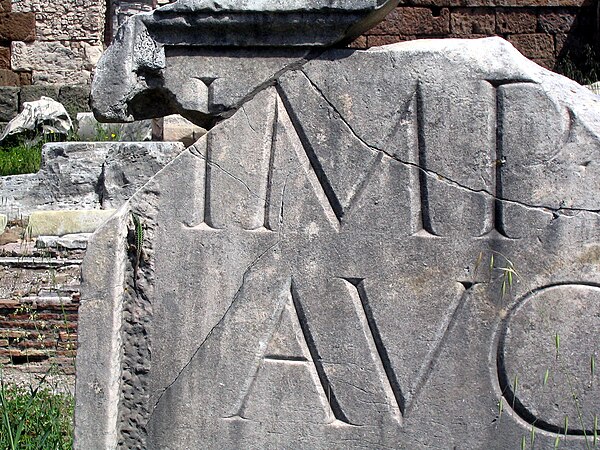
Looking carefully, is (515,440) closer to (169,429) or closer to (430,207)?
(430,207)

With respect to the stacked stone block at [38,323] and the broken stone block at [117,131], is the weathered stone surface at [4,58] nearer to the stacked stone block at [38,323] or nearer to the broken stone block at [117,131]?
the broken stone block at [117,131]

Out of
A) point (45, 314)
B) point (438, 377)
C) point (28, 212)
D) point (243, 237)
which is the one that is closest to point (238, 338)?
point (243, 237)

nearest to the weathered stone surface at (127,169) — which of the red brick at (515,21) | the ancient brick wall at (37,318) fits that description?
the ancient brick wall at (37,318)

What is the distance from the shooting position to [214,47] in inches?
98.0

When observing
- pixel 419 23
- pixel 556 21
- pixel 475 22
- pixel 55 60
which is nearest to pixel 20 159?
pixel 55 60

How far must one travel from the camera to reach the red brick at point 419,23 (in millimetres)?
9508

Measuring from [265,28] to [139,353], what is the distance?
984 mm

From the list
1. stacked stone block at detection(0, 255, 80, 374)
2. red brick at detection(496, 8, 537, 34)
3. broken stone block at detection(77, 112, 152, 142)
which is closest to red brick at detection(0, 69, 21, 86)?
broken stone block at detection(77, 112, 152, 142)

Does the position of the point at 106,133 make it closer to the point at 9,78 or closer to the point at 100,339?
the point at 9,78

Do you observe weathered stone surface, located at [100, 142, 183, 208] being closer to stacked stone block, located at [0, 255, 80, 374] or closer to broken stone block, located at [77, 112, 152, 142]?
stacked stone block, located at [0, 255, 80, 374]

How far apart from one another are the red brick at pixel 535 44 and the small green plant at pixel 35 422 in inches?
279

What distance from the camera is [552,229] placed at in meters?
2.35

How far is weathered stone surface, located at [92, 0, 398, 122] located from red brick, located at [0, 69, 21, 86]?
936cm

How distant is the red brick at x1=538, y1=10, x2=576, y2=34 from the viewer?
9.38m
